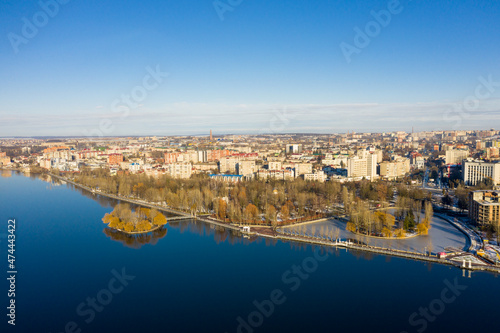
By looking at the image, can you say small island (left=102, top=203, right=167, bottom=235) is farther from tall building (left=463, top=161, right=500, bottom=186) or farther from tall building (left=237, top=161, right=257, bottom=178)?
tall building (left=463, top=161, right=500, bottom=186)

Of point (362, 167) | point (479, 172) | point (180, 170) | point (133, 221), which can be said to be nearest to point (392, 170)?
point (362, 167)

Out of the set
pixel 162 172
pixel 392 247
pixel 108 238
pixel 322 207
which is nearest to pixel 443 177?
pixel 322 207

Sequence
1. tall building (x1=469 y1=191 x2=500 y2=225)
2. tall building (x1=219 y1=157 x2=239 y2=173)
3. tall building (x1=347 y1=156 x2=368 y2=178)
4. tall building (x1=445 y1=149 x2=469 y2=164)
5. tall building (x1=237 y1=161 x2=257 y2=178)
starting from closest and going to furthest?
tall building (x1=469 y1=191 x2=500 y2=225)
tall building (x1=347 y1=156 x2=368 y2=178)
tall building (x1=237 y1=161 x2=257 y2=178)
tall building (x1=445 y1=149 x2=469 y2=164)
tall building (x1=219 y1=157 x2=239 y2=173)

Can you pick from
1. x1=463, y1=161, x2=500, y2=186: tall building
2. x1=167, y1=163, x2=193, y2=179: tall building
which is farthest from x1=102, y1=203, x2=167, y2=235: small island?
x1=463, y1=161, x2=500, y2=186: tall building

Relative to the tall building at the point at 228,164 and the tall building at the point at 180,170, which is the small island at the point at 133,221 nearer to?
the tall building at the point at 180,170

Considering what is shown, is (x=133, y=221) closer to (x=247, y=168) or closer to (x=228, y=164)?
(x=247, y=168)
